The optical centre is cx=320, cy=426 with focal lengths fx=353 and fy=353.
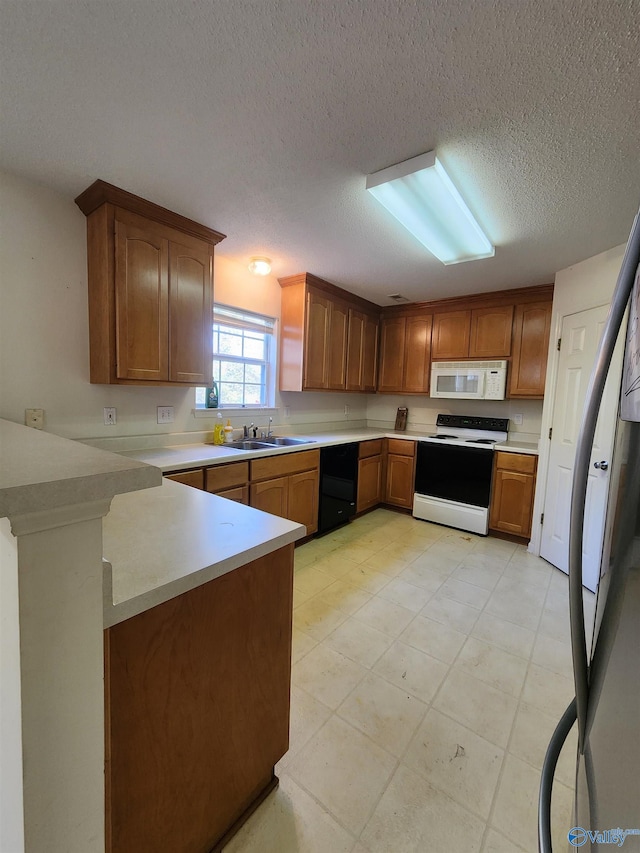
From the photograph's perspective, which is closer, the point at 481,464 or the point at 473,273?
the point at 473,273

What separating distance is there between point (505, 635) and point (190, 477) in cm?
203

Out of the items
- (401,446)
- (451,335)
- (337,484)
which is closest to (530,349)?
(451,335)

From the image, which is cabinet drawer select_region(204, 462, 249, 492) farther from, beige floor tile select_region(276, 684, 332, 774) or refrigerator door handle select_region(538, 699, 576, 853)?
refrigerator door handle select_region(538, 699, 576, 853)

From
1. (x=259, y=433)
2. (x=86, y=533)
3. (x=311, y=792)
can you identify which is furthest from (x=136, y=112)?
(x=311, y=792)

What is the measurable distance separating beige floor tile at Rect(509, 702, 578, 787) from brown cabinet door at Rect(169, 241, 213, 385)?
2417 millimetres

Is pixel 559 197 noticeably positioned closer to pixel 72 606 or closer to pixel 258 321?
pixel 258 321

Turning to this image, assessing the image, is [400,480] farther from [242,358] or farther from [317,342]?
[242,358]

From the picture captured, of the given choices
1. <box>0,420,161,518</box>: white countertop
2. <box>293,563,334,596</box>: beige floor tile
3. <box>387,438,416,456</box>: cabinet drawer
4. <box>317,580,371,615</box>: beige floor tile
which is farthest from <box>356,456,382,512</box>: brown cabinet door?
<box>0,420,161,518</box>: white countertop

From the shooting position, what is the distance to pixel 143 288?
2.05 meters

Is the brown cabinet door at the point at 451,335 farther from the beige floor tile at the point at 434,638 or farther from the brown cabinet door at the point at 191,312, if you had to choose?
the beige floor tile at the point at 434,638

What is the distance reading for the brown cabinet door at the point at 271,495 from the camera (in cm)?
253

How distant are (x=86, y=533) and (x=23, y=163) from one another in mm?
2125

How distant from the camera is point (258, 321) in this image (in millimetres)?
3254

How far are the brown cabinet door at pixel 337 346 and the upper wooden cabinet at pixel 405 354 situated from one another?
72cm
